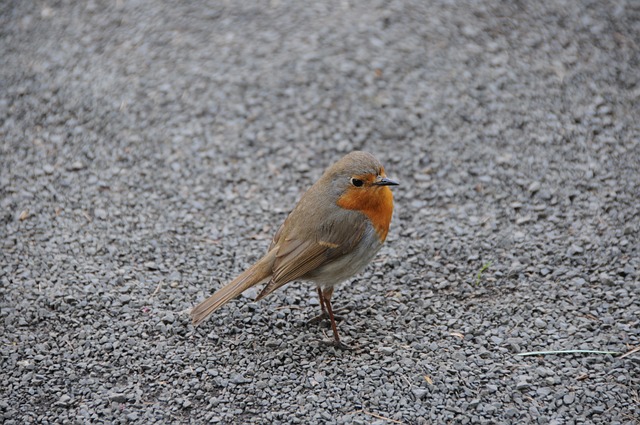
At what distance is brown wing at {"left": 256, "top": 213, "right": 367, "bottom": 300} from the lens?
4191 millimetres

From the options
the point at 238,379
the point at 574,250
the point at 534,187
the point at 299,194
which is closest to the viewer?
the point at 238,379

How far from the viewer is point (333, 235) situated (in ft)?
14.0

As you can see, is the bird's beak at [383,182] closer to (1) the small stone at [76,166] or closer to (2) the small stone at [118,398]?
(2) the small stone at [118,398]

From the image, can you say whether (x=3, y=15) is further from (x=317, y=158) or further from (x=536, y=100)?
(x=536, y=100)

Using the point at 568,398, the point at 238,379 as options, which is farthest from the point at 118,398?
the point at 568,398

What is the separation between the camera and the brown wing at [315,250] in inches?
165

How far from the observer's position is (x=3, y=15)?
7.30 m

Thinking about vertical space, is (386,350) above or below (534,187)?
above

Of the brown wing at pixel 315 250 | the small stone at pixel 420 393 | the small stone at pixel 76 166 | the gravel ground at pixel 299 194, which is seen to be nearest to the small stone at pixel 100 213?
the gravel ground at pixel 299 194

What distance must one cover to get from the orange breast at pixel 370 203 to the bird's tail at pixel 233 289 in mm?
536

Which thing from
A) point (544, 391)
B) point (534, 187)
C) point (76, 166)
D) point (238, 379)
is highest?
point (76, 166)

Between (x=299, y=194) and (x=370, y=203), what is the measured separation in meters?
1.31

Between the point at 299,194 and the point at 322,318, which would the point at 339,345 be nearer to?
the point at 322,318

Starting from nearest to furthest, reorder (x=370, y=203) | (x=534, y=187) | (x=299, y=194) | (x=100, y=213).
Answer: (x=370, y=203) < (x=100, y=213) < (x=534, y=187) < (x=299, y=194)
